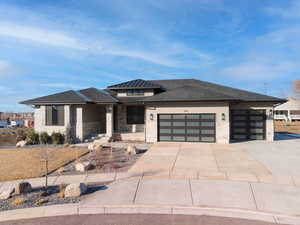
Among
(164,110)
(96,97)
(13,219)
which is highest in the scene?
(96,97)

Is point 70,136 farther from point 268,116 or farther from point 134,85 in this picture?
point 268,116

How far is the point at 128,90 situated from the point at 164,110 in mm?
4903

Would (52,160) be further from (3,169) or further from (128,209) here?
(128,209)

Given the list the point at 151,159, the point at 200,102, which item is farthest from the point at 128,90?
the point at 151,159

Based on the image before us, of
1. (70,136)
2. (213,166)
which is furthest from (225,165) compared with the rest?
(70,136)

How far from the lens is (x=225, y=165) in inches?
337

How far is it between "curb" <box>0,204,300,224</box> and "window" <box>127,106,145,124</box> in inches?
510

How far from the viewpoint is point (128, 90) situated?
18.5 metres

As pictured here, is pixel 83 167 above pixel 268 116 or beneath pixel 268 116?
beneath

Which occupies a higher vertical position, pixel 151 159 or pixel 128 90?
pixel 128 90

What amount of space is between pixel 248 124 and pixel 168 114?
6.92 m

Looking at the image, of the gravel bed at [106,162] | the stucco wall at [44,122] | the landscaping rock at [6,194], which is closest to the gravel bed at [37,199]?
the landscaping rock at [6,194]

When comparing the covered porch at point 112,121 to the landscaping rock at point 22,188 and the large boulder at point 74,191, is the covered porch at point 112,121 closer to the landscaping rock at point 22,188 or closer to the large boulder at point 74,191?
the landscaping rock at point 22,188

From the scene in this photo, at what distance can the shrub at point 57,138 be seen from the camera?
1538 cm
